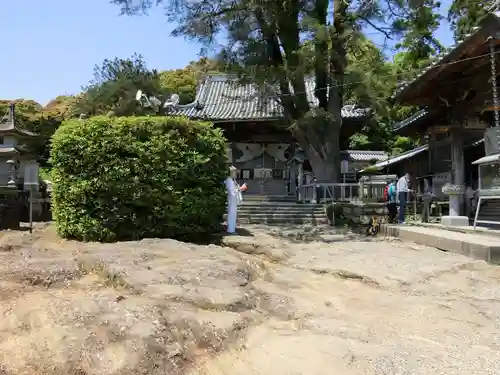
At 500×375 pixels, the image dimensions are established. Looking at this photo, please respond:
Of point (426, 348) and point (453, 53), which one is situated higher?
point (453, 53)

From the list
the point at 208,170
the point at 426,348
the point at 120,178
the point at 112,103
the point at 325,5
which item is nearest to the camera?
the point at 426,348

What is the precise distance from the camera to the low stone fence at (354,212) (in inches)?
614

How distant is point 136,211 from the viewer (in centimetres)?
912

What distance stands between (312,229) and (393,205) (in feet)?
8.67

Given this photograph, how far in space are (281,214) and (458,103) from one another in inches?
295

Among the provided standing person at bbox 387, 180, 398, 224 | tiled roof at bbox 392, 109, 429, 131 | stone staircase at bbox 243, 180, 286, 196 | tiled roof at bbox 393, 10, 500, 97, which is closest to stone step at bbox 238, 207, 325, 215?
standing person at bbox 387, 180, 398, 224

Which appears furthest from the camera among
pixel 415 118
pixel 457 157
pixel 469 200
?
pixel 415 118

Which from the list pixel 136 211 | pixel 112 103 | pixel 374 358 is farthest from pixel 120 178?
pixel 112 103

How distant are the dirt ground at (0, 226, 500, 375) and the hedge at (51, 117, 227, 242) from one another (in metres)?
1.80

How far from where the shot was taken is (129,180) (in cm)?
901

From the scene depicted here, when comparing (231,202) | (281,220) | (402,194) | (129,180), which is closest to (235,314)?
(129,180)

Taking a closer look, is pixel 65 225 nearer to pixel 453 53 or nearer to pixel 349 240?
pixel 349 240

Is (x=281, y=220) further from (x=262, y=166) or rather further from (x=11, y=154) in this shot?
(x=11, y=154)

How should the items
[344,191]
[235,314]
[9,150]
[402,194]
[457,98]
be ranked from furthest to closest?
1. [9,150]
2. [344,191]
3. [402,194]
4. [457,98]
5. [235,314]
